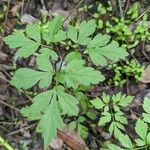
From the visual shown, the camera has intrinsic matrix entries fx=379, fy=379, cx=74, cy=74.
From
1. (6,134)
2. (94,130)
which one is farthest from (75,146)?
(6,134)

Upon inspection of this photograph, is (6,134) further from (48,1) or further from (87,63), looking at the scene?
(48,1)

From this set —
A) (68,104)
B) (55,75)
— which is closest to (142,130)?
(68,104)

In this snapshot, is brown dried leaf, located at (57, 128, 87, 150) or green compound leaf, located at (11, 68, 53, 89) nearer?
green compound leaf, located at (11, 68, 53, 89)

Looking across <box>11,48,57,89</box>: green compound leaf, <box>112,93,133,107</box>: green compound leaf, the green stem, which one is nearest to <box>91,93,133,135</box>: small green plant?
<box>112,93,133,107</box>: green compound leaf

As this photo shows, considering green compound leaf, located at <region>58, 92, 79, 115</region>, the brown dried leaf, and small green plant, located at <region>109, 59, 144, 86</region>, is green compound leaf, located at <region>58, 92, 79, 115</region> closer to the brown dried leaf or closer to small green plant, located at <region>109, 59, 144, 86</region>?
the brown dried leaf

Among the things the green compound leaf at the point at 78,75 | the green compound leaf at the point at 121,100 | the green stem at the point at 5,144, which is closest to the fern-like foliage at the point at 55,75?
the green compound leaf at the point at 78,75

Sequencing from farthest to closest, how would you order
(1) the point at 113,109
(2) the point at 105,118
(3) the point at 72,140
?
(3) the point at 72,140, (1) the point at 113,109, (2) the point at 105,118

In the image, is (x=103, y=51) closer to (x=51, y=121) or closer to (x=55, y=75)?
(x=55, y=75)
